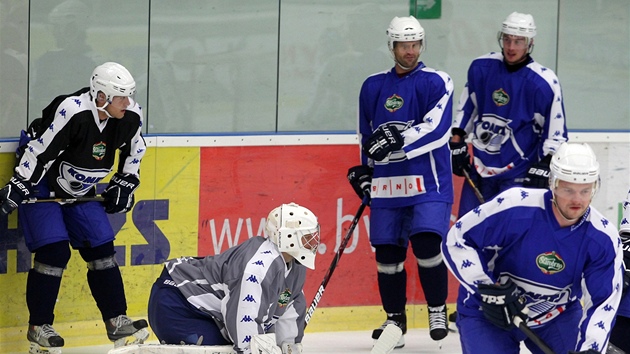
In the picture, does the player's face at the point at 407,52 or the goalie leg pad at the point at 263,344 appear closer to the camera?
the goalie leg pad at the point at 263,344

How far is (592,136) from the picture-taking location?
659 cm

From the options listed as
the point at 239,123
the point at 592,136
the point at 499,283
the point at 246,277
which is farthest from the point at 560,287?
the point at 592,136

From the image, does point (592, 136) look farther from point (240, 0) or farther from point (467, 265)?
point (467, 265)

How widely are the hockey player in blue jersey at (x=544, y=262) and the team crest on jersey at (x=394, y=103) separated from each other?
1655 mm

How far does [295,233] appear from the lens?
4375 mm

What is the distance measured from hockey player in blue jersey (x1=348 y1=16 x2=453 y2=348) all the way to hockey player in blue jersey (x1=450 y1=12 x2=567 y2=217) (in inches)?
10.4

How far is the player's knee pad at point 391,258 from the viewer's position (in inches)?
225

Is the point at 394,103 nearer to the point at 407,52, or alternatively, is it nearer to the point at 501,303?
the point at 407,52

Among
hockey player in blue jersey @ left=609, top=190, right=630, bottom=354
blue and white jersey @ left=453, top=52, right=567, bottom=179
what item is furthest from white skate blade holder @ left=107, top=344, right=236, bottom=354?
blue and white jersey @ left=453, top=52, right=567, bottom=179

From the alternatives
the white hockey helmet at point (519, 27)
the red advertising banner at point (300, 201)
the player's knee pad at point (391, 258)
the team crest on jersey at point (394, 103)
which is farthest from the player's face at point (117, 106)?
the white hockey helmet at point (519, 27)

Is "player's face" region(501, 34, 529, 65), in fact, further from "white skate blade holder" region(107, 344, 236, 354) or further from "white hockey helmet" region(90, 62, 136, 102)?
"white skate blade holder" region(107, 344, 236, 354)

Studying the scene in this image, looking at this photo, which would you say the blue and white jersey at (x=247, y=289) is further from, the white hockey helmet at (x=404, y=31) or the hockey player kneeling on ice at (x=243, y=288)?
the white hockey helmet at (x=404, y=31)

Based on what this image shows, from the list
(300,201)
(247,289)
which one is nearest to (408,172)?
(300,201)

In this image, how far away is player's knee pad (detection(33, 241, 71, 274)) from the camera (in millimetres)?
5137
